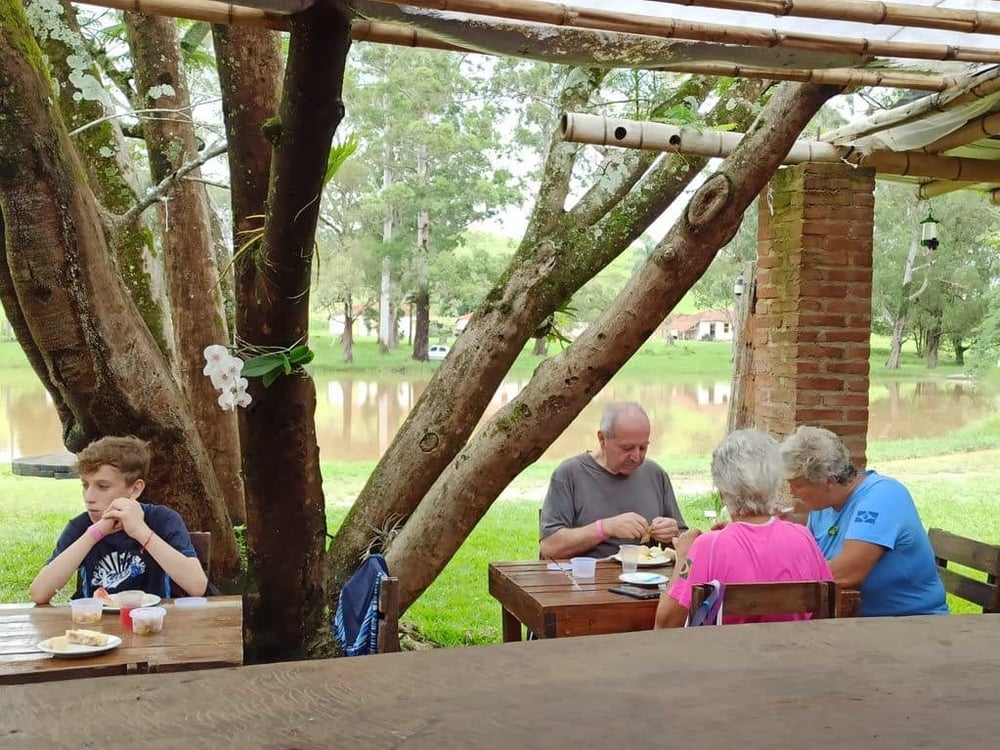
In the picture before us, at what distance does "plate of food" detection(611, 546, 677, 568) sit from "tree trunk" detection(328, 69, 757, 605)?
97 cm

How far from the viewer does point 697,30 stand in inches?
101

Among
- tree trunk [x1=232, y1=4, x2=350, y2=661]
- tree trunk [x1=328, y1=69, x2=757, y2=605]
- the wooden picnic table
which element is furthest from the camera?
tree trunk [x1=328, y1=69, x2=757, y2=605]

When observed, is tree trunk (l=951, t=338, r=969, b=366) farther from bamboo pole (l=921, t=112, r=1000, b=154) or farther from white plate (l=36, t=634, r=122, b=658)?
white plate (l=36, t=634, r=122, b=658)

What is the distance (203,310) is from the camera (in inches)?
183

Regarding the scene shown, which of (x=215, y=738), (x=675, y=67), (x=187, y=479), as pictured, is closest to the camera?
(x=215, y=738)

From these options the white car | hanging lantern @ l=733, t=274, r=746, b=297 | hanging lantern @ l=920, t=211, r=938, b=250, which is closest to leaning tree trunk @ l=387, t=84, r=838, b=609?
hanging lantern @ l=733, t=274, r=746, b=297

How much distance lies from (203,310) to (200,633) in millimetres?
2395

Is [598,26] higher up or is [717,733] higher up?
[598,26]

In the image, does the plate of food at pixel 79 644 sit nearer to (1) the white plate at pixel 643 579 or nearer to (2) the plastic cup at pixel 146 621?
(2) the plastic cup at pixel 146 621

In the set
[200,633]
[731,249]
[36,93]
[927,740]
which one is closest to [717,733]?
[927,740]

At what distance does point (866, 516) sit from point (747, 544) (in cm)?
55

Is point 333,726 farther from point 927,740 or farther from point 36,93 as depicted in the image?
point 36,93

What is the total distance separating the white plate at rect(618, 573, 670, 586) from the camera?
3.17m

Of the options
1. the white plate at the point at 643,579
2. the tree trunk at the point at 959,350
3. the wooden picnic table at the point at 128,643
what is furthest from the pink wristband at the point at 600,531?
the tree trunk at the point at 959,350
